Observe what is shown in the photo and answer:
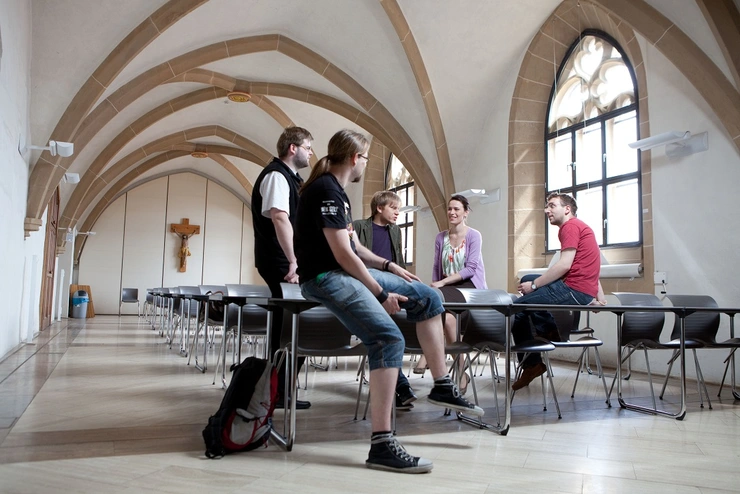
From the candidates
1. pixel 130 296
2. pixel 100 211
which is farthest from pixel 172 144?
pixel 130 296

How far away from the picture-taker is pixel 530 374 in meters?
3.93

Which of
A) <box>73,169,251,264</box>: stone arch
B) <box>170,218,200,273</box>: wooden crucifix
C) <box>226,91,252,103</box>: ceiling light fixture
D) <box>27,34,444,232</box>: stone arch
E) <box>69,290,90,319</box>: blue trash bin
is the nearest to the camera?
<box>27,34,444,232</box>: stone arch

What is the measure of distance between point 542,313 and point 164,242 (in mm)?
16846

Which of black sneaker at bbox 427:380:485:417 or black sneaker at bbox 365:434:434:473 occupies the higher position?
black sneaker at bbox 427:380:485:417

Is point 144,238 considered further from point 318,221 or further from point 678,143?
point 318,221

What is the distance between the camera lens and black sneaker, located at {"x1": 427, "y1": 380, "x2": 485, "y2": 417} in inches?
95.7

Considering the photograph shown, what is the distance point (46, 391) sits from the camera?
3.79 m

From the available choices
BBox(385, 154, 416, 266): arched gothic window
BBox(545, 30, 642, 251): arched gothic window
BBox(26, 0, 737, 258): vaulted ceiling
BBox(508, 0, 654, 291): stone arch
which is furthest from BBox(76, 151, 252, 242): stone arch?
BBox(545, 30, 642, 251): arched gothic window

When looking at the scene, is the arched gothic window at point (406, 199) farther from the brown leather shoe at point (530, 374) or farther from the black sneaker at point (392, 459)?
the black sneaker at point (392, 459)

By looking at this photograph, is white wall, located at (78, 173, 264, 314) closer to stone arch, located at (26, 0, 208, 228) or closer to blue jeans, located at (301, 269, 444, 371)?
stone arch, located at (26, 0, 208, 228)

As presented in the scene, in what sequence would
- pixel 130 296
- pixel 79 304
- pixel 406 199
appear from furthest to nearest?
pixel 130 296, pixel 79 304, pixel 406 199

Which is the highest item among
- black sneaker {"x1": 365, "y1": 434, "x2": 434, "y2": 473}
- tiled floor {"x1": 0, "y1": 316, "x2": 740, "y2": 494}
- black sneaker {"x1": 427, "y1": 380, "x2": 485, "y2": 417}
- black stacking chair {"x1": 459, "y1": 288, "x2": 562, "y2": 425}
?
black stacking chair {"x1": 459, "y1": 288, "x2": 562, "y2": 425}

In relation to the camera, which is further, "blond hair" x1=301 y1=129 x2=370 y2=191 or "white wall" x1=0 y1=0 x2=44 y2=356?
"white wall" x1=0 y1=0 x2=44 y2=356

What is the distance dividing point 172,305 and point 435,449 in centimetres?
628
